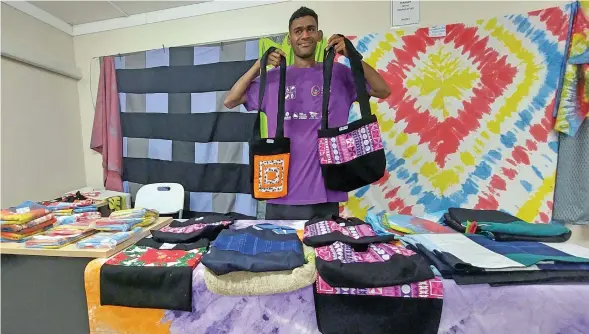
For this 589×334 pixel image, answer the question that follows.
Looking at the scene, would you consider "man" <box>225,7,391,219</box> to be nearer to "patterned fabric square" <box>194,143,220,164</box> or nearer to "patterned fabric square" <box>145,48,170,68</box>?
"patterned fabric square" <box>194,143,220,164</box>

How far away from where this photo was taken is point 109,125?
2.37 m

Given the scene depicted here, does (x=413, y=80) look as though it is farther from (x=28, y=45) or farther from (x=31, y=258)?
(x=28, y=45)

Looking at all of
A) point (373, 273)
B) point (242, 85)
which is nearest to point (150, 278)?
point (373, 273)

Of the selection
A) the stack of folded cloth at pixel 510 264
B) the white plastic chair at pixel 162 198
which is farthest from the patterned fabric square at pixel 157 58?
the stack of folded cloth at pixel 510 264

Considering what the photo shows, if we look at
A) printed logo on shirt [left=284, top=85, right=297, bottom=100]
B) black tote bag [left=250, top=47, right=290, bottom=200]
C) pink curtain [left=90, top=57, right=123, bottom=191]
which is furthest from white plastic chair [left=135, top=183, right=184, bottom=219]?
printed logo on shirt [left=284, top=85, right=297, bottom=100]

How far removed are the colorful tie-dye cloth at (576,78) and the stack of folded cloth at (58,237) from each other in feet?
7.65

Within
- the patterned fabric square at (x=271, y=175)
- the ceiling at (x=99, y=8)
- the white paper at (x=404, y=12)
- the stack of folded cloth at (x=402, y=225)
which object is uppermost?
the ceiling at (x=99, y=8)

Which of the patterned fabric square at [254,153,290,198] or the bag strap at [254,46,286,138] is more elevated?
the bag strap at [254,46,286,138]

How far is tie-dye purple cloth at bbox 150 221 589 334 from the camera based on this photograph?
631mm

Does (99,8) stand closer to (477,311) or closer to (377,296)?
(377,296)

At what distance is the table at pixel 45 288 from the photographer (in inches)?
31.7

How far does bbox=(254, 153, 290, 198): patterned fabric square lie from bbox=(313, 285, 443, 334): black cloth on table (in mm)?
607

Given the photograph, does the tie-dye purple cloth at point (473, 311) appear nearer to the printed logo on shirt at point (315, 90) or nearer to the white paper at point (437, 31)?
the printed logo on shirt at point (315, 90)

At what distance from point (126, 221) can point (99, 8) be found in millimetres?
2015
